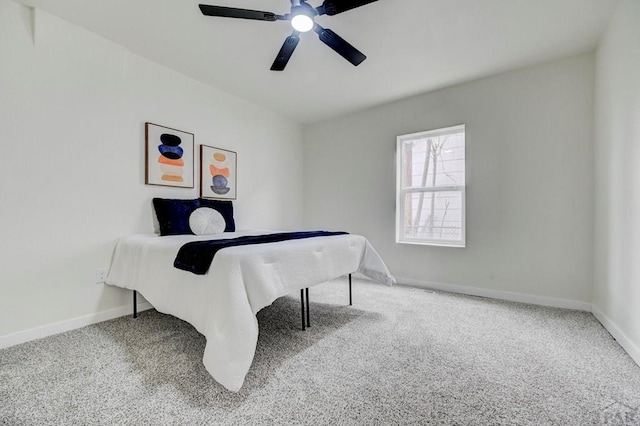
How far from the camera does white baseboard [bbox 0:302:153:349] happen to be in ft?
6.44

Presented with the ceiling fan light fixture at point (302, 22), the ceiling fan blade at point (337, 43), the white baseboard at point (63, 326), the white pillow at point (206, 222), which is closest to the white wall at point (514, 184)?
the ceiling fan blade at point (337, 43)

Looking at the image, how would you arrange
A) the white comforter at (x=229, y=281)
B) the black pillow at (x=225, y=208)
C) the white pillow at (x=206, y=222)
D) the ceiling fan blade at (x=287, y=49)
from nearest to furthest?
the white comforter at (x=229, y=281)
the ceiling fan blade at (x=287, y=49)
the white pillow at (x=206, y=222)
the black pillow at (x=225, y=208)

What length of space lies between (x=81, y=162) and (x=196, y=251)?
1494 mm

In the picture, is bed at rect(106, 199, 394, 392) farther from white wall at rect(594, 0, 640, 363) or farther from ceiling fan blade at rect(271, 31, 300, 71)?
white wall at rect(594, 0, 640, 363)

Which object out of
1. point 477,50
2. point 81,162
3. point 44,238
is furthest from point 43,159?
point 477,50

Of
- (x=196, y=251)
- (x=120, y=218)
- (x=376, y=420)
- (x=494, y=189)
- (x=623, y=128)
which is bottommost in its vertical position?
(x=376, y=420)

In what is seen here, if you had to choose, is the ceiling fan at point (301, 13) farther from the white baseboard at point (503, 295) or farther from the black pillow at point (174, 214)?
the white baseboard at point (503, 295)

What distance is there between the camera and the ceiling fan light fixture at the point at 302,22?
179 cm

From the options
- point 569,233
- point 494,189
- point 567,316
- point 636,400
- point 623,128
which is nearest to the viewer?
point 636,400

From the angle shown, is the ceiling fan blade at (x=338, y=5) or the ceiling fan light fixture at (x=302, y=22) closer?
the ceiling fan blade at (x=338, y=5)

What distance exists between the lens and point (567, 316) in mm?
2479

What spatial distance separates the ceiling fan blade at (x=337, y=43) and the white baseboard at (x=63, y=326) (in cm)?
273

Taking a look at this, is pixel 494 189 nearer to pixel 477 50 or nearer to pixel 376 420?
pixel 477 50

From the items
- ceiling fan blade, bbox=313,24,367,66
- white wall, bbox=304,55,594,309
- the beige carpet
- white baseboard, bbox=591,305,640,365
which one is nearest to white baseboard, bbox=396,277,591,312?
white wall, bbox=304,55,594,309
